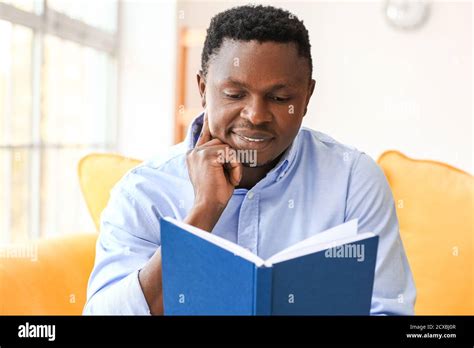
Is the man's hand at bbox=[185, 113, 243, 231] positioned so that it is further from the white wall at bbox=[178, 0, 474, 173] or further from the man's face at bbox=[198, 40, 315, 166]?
the white wall at bbox=[178, 0, 474, 173]

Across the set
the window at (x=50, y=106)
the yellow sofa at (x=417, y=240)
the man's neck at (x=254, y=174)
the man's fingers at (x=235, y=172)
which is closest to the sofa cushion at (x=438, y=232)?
the yellow sofa at (x=417, y=240)

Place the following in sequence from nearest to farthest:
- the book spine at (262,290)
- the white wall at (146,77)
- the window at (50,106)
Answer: the book spine at (262,290) → the window at (50,106) → the white wall at (146,77)

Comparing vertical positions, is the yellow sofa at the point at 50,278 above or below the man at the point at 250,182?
below

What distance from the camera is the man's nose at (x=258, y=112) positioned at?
1.06 meters

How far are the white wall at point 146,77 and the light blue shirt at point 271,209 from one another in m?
1.76

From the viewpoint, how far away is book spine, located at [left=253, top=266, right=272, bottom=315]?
29.4 inches

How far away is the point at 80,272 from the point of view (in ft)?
4.97

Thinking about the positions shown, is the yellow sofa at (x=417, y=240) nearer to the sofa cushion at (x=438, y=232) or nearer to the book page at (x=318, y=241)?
the sofa cushion at (x=438, y=232)

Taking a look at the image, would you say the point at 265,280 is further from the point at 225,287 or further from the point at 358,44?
the point at 358,44

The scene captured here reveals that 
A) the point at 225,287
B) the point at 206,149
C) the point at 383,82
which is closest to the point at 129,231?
the point at 206,149

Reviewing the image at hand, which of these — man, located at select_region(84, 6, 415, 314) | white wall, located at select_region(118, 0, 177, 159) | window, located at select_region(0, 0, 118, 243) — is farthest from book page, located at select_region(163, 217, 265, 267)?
white wall, located at select_region(118, 0, 177, 159)

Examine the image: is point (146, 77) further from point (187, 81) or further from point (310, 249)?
point (310, 249)

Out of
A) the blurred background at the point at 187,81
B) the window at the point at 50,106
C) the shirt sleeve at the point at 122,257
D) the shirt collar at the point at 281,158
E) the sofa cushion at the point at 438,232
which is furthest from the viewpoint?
the blurred background at the point at 187,81

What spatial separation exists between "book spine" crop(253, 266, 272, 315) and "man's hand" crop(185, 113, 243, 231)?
0.30 m
